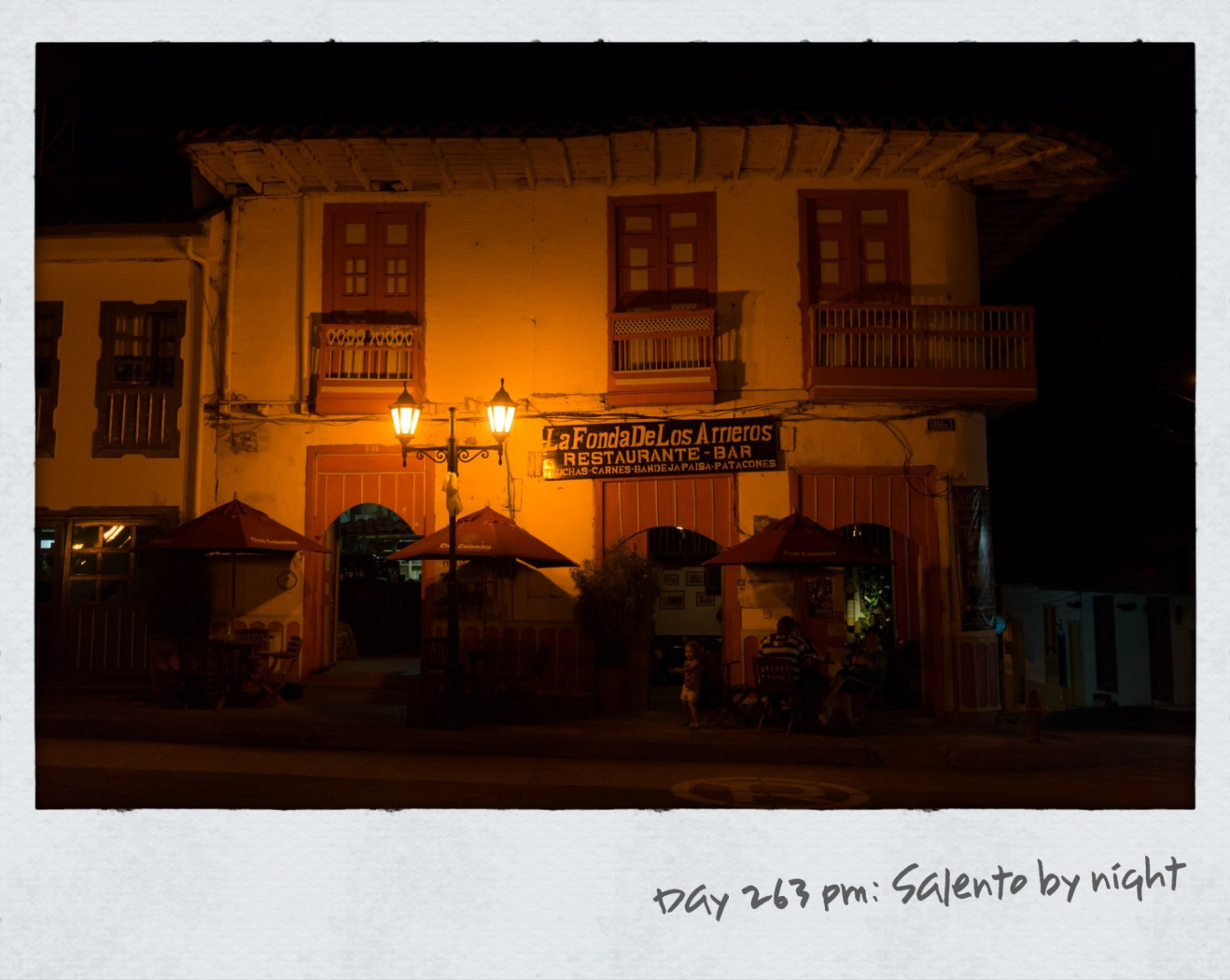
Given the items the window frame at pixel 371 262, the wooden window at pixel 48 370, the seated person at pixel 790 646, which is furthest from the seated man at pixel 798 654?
the wooden window at pixel 48 370

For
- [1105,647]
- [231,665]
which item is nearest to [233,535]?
[231,665]

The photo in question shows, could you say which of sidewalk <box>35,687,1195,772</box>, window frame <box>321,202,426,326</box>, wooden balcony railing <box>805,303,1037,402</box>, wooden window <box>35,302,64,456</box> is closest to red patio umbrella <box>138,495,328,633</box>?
sidewalk <box>35,687,1195,772</box>

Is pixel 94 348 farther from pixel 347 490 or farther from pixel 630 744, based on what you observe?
pixel 630 744

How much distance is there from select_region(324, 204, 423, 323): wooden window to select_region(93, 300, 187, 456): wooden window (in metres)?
2.20

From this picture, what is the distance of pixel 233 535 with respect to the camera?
12.2 m

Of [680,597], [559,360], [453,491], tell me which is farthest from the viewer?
[680,597]

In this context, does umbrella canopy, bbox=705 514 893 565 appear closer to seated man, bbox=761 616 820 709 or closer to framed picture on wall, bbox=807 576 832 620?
seated man, bbox=761 616 820 709

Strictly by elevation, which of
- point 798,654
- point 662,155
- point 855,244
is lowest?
point 798,654

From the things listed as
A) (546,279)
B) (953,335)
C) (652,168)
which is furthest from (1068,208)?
(546,279)

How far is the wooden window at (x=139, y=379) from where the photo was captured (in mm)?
14531

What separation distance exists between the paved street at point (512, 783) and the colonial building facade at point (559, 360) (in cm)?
324

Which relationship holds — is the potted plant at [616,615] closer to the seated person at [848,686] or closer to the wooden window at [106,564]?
the seated person at [848,686]

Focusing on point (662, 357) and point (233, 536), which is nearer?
point (233, 536)

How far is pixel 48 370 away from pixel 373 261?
4.72m
